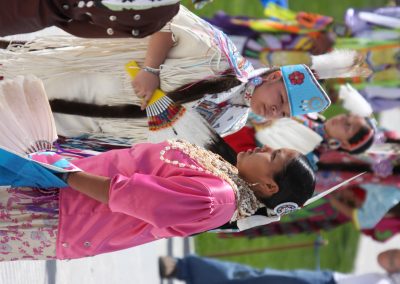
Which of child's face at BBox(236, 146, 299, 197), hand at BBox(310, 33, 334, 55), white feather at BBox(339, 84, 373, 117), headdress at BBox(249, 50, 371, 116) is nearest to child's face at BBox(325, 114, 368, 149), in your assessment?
white feather at BBox(339, 84, 373, 117)

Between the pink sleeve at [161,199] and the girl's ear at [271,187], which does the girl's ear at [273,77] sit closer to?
the girl's ear at [271,187]

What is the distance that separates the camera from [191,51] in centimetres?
290

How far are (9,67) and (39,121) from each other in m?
0.61

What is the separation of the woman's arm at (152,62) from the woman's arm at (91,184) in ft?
2.23

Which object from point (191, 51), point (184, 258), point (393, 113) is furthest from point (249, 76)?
point (393, 113)

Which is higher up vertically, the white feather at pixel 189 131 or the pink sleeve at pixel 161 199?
the white feather at pixel 189 131

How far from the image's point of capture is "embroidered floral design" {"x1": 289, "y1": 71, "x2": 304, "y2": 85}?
3100mm

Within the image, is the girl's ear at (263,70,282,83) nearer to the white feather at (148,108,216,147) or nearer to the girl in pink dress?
the white feather at (148,108,216,147)

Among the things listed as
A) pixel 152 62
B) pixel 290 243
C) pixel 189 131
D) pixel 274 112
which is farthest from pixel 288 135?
pixel 290 243

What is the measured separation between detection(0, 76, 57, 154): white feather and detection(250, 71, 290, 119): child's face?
983mm

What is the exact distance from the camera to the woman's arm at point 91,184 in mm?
2256

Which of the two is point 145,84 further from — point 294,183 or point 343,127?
point 343,127

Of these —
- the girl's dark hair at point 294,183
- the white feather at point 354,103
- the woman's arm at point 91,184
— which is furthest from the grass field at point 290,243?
the woman's arm at point 91,184

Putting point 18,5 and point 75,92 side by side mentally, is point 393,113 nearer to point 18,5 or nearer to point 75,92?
point 75,92
